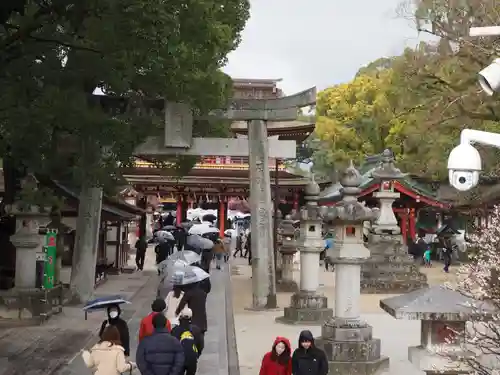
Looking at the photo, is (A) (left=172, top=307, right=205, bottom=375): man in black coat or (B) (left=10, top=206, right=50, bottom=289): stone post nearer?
(A) (left=172, top=307, right=205, bottom=375): man in black coat

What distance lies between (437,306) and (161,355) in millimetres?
3061

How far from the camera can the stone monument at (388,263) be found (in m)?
23.2

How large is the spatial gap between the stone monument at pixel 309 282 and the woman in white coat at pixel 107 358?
931 cm

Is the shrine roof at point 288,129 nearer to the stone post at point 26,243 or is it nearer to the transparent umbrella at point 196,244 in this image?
the transparent umbrella at point 196,244

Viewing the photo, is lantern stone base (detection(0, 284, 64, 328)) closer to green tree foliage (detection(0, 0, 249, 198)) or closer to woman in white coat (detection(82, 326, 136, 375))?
green tree foliage (detection(0, 0, 249, 198))

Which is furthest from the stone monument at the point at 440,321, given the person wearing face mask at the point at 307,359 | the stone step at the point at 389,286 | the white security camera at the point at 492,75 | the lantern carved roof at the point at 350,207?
the stone step at the point at 389,286

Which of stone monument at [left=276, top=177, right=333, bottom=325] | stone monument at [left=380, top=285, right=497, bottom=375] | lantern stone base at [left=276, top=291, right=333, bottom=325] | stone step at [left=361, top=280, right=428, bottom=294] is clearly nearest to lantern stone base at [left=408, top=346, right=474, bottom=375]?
stone monument at [left=380, top=285, right=497, bottom=375]

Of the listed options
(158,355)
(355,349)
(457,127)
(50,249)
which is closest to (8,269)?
(50,249)

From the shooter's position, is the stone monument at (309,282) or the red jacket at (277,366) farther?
the stone monument at (309,282)

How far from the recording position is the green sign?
14875 millimetres

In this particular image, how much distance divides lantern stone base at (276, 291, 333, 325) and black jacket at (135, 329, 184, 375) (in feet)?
31.1

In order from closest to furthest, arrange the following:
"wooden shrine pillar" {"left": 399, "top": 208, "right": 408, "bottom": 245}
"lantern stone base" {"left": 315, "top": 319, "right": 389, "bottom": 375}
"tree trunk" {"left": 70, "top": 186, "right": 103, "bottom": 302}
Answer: "lantern stone base" {"left": 315, "top": 319, "right": 389, "bottom": 375}, "tree trunk" {"left": 70, "top": 186, "right": 103, "bottom": 302}, "wooden shrine pillar" {"left": 399, "top": 208, "right": 408, "bottom": 245}

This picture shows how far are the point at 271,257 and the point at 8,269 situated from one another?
6.47 meters

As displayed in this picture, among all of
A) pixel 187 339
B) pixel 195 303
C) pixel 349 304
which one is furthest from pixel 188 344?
pixel 349 304
